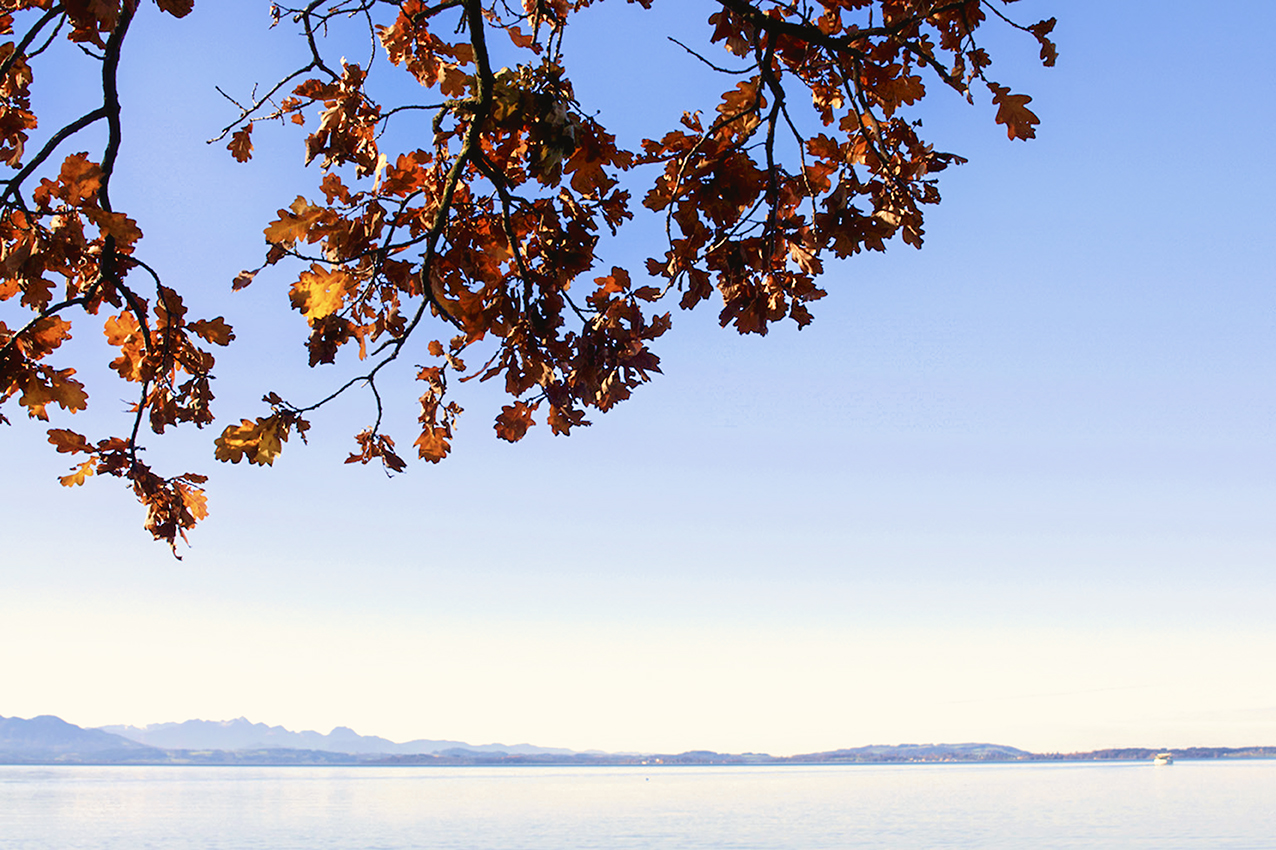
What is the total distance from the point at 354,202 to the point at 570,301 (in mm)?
1003

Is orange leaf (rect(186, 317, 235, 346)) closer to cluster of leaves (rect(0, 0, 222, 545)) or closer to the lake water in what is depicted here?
cluster of leaves (rect(0, 0, 222, 545))

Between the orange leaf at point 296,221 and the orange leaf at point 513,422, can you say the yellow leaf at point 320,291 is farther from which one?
the orange leaf at point 513,422

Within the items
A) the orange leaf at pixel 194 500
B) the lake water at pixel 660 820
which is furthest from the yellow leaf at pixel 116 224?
the lake water at pixel 660 820

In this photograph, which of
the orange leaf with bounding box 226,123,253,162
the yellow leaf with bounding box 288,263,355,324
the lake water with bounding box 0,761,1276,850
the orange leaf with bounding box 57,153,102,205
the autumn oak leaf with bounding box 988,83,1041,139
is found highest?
the orange leaf with bounding box 226,123,253,162

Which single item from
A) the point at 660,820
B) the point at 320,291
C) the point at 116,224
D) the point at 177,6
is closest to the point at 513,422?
the point at 320,291

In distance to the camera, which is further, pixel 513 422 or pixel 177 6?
pixel 513 422

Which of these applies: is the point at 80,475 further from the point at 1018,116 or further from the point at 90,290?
the point at 1018,116

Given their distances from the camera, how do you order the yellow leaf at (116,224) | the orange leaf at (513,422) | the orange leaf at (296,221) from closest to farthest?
the yellow leaf at (116,224)
the orange leaf at (296,221)
the orange leaf at (513,422)

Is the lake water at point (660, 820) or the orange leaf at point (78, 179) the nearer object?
the orange leaf at point (78, 179)

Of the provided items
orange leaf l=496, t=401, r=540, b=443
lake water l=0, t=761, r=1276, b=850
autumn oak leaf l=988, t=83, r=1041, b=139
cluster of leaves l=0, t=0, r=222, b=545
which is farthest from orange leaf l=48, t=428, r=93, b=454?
lake water l=0, t=761, r=1276, b=850

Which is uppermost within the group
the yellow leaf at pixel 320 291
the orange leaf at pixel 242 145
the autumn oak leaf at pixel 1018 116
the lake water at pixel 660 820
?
the orange leaf at pixel 242 145

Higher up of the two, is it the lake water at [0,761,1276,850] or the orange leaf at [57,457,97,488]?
the orange leaf at [57,457,97,488]

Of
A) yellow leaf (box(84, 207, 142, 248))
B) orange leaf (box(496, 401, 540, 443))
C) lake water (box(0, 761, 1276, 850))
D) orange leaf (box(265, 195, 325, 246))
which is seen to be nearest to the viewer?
yellow leaf (box(84, 207, 142, 248))

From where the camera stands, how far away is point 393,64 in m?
4.95
